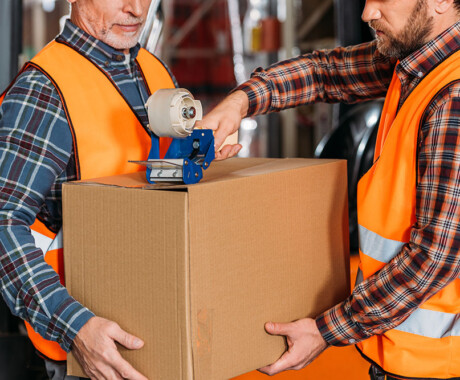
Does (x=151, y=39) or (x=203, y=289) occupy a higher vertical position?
(x=151, y=39)

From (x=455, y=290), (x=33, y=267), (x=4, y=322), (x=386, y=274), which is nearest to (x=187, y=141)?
(x=33, y=267)

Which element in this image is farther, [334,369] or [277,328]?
[334,369]

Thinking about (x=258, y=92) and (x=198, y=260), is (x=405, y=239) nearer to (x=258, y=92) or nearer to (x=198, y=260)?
(x=198, y=260)

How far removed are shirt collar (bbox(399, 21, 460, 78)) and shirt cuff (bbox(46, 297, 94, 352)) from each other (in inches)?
37.8

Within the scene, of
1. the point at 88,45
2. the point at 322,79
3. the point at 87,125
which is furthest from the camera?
the point at 322,79

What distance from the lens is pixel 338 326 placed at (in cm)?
159

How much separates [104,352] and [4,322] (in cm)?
104

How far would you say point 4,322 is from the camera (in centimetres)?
227

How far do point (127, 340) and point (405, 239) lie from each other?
688 millimetres

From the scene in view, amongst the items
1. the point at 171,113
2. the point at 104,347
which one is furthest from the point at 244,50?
the point at 104,347

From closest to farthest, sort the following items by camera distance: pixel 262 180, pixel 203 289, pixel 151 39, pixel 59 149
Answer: pixel 203 289
pixel 262 180
pixel 59 149
pixel 151 39

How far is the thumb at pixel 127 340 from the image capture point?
1352 millimetres

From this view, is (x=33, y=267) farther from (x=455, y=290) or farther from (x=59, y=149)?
(x=455, y=290)

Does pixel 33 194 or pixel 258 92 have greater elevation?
pixel 258 92
